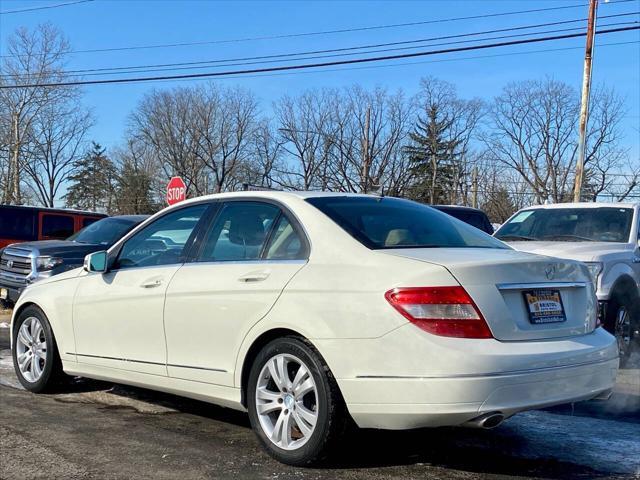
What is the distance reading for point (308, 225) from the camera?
440cm

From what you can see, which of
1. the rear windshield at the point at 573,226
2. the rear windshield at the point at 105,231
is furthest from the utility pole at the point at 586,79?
the rear windshield at the point at 105,231

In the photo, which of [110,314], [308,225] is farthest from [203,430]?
[308,225]

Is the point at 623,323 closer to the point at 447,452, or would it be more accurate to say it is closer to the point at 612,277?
the point at 612,277

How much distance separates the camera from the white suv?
7316 millimetres

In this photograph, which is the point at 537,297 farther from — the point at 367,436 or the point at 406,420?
the point at 367,436

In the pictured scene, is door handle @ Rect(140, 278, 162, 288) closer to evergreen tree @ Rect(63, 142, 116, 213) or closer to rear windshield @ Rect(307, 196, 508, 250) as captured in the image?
rear windshield @ Rect(307, 196, 508, 250)

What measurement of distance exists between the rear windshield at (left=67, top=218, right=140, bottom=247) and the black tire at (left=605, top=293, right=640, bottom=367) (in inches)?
288

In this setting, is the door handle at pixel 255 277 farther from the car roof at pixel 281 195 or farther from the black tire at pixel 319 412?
the car roof at pixel 281 195

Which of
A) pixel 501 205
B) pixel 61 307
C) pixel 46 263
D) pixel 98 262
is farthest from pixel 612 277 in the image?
pixel 501 205

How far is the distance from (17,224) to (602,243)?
13496 millimetres

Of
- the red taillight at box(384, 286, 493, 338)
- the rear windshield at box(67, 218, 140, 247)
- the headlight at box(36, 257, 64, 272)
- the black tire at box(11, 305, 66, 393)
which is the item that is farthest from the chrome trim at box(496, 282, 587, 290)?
the rear windshield at box(67, 218, 140, 247)

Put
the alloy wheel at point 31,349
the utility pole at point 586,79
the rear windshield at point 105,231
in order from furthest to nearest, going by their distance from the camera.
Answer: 1. the utility pole at point 586,79
2. the rear windshield at point 105,231
3. the alloy wheel at point 31,349

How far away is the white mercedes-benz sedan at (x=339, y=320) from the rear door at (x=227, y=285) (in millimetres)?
11

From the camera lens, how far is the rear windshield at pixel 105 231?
1164 cm
